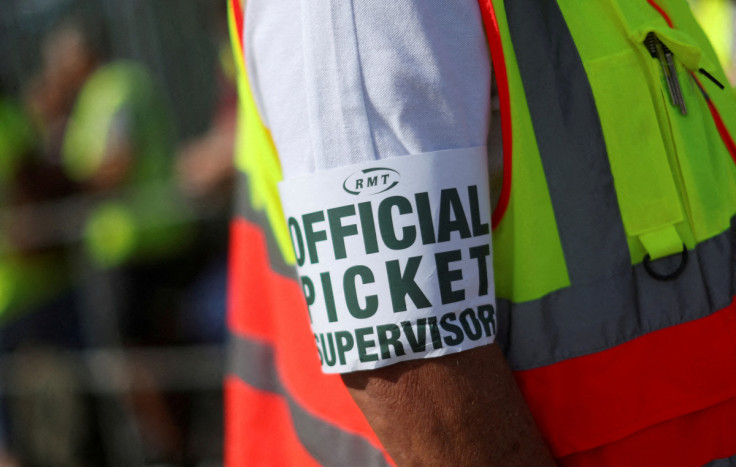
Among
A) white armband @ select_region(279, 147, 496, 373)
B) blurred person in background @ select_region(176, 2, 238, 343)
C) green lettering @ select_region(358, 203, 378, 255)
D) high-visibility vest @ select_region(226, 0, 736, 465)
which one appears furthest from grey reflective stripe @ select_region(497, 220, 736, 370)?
blurred person in background @ select_region(176, 2, 238, 343)

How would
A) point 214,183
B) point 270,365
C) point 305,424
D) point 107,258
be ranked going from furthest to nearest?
point 107,258
point 214,183
point 270,365
point 305,424

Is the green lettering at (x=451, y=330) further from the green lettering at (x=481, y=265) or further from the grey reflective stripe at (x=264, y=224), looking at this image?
the grey reflective stripe at (x=264, y=224)

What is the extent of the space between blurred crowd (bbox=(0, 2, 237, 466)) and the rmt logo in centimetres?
241

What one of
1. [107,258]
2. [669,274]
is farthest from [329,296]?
[107,258]

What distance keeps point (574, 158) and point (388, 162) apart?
246mm

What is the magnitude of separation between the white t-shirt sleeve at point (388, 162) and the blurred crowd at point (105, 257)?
2378 mm

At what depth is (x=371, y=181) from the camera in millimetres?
657

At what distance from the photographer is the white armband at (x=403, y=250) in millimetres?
659

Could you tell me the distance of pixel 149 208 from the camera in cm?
322

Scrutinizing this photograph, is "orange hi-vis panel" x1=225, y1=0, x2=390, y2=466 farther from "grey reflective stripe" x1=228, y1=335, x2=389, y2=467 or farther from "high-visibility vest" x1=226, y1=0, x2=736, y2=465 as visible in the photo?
"high-visibility vest" x1=226, y1=0, x2=736, y2=465

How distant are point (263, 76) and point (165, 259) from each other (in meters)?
2.73

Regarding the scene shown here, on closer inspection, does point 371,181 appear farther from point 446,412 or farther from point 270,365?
point 270,365

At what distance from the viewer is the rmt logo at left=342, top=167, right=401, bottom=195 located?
0.65 metres

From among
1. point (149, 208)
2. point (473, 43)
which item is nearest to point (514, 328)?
point (473, 43)
